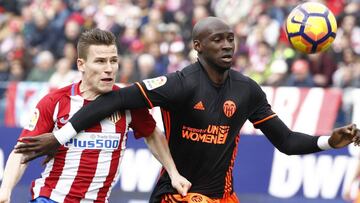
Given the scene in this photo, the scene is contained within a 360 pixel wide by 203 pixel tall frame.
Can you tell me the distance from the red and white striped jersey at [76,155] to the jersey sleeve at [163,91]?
287 millimetres

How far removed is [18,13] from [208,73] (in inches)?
513

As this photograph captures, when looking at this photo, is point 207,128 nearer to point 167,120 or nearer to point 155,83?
point 167,120

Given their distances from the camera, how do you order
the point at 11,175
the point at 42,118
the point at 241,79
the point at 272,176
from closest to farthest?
the point at 11,175, the point at 42,118, the point at 241,79, the point at 272,176

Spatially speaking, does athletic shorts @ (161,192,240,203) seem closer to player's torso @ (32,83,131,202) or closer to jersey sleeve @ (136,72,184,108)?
player's torso @ (32,83,131,202)

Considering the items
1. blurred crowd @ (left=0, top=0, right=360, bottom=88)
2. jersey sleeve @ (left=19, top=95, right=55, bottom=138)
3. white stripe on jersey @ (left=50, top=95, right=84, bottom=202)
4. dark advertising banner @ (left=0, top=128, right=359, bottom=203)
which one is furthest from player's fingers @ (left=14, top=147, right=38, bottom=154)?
blurred crowd @ (left=0, top=0, right=360, bottom=88)

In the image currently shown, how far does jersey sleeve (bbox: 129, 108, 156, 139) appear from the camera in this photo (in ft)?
23.2

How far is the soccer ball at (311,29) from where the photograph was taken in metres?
7.74

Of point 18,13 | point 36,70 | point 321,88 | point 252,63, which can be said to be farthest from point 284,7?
point 18,13

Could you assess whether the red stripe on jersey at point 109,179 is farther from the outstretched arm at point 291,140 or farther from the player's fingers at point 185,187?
the outstretched arm at point 291,140

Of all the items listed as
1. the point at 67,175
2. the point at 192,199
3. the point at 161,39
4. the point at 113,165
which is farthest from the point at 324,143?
Result: the point at 161,39

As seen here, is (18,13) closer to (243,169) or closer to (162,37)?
(162,37)

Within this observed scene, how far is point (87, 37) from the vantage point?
6.90 meters

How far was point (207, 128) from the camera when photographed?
23.0 ft

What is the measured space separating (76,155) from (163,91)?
80 centimetres
